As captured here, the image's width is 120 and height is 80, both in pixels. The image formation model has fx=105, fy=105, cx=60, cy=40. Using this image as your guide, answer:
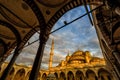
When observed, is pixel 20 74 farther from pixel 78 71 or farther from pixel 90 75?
pixel 90 75

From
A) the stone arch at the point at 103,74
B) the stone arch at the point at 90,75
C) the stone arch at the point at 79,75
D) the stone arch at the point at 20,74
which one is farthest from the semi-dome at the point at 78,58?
the stone arch at the point at 20,74

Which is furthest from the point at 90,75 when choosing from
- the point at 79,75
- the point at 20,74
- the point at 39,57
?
the point at 39,57

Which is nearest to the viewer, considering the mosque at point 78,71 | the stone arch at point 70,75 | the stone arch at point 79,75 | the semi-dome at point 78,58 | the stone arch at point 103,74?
the stone arch at point 103,74

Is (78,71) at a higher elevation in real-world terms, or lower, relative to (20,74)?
higher

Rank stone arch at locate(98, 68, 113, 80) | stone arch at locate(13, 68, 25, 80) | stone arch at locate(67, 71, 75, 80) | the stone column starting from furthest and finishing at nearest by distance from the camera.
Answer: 1. stone arch at locate(13, 68, 25, 80)
2. stone arch at locate(67, 71, 75, 80)
3. stone arch at locate(98, 68, 113, 80)
4. the stone column

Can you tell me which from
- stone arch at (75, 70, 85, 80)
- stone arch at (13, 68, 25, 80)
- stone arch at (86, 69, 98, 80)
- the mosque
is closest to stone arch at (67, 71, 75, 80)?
the mosque

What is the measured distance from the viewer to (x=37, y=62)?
674cm

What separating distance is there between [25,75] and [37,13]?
22524 mm

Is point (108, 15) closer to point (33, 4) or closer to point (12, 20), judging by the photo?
point (33, 4)

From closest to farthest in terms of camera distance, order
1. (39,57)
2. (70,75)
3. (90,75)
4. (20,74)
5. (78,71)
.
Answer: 1. (39,57)
2. (90,75)
3. (78,71)
4. (70,75)
5. (20,74)

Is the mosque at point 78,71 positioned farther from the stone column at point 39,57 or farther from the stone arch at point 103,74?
the stone column at point 39,57

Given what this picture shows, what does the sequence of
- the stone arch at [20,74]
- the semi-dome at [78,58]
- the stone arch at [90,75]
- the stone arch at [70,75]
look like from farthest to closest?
the semi-dome at [78,58]
the stone arch at [20,74]
the stone arch at [70,75]
the stone arch at [90,75]

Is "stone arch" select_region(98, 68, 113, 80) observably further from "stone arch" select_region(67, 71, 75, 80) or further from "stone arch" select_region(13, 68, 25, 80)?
"stone arch" select_region(13, 68, 25, 80)

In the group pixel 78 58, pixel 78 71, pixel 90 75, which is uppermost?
pixel 78 58
